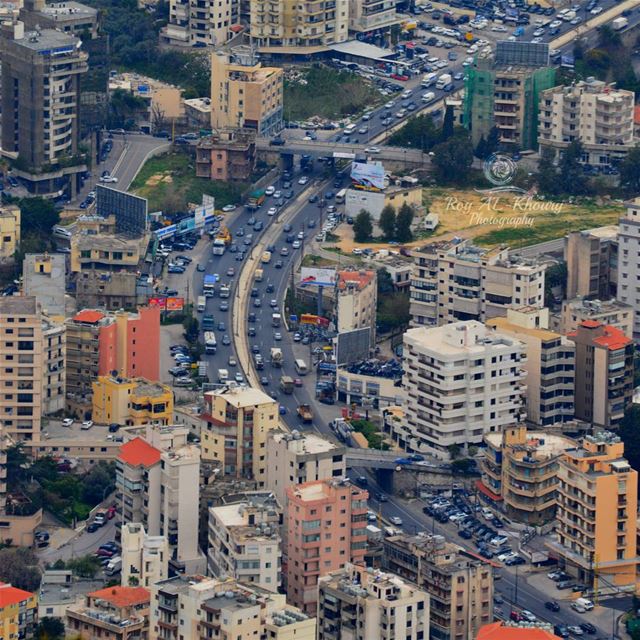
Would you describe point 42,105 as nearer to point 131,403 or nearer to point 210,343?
point 210,343

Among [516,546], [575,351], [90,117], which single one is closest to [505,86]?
[90,117]

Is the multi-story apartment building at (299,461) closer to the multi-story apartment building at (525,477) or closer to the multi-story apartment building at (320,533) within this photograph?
the multi-story apartment building at (320,533)

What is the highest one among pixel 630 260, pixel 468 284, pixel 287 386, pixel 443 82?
pixel 443 82

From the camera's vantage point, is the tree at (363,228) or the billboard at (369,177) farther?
the billboard at (369,177)

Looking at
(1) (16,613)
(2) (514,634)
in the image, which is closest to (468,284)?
(2) (514,634)

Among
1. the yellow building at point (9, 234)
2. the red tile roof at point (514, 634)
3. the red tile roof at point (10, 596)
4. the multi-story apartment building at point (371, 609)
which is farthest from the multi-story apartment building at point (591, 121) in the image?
the red tile roof at point (10, 596)

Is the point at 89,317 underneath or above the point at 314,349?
above

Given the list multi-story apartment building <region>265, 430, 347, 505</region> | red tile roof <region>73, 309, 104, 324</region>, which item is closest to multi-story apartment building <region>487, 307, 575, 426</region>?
multi-story apartment building <region>265, 430, 347, 505</region>

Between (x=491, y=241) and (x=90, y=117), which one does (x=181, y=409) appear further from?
(x=90, y=117)
